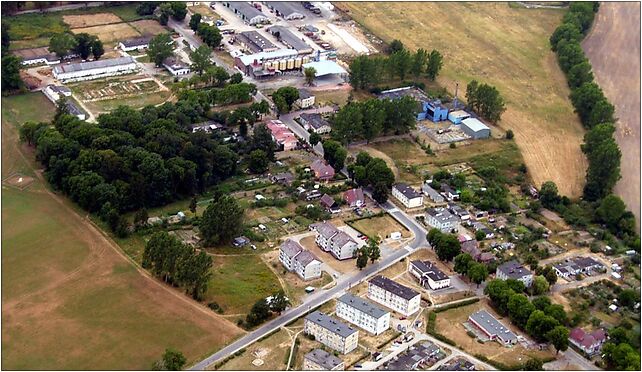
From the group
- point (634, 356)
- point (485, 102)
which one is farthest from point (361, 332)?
point (485, 102)

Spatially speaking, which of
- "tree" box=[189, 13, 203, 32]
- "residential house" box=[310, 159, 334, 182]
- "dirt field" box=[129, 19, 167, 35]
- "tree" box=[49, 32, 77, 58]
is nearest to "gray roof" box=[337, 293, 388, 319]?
"residential house" box=[310, 159, 334, 182]

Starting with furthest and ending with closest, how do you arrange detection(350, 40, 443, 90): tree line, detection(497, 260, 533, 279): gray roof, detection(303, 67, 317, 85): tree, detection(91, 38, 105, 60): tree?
detection(91, 38, 105, 60): tree < detection(303, 67, 317, 85): tree < detection(350, 40, 443, 90): tree line < detection(497, 260, 533, 279): gray roof

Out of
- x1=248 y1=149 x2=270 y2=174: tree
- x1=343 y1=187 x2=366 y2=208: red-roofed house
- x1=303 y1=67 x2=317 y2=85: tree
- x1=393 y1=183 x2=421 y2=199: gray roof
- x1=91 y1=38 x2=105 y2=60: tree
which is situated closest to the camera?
x1=343 y1=187 x2=366 y2=208: red-roofed house

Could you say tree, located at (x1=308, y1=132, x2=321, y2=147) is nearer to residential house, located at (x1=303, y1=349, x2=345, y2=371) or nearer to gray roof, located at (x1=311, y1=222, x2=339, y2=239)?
gray roof, located at (x1=311, y1=222, x2=339, y2=239)

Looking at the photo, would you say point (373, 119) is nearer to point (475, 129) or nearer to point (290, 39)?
point (475, 129)

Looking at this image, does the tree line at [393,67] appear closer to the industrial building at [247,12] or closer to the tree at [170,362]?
the industrial building at [247,12]

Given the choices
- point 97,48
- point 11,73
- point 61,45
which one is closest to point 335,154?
point 97,48
